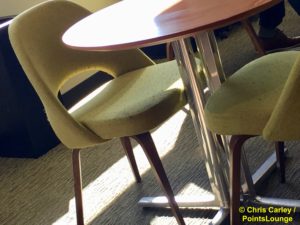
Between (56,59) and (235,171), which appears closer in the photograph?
(235,171)

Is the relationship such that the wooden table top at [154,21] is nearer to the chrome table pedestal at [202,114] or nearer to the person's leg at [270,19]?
the chrome table pedestal at [202,114]

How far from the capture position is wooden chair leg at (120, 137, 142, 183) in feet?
6.99

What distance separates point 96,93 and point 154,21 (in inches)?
22.5

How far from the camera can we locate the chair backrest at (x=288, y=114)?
119 centimetres

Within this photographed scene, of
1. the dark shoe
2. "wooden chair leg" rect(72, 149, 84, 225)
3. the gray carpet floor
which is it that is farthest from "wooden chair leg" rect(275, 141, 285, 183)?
the dark shoe

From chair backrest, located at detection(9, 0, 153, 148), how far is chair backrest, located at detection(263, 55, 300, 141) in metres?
0.61

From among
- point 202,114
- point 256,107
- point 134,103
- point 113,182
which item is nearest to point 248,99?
point 256,107

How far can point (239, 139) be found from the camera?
1407mm

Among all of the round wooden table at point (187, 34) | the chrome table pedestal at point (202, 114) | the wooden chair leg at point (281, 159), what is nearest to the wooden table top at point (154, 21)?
the round wooden table at point (187, 34)

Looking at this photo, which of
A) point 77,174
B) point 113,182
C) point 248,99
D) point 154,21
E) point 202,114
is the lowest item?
point 113,182

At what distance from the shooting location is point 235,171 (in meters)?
1.47

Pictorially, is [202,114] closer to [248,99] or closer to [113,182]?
[248,99]

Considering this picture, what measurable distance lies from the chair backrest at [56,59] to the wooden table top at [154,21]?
129mm

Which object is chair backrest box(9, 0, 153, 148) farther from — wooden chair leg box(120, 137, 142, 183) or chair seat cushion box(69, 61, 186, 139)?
wooden chair leg box(120, 137, 142, 183)
